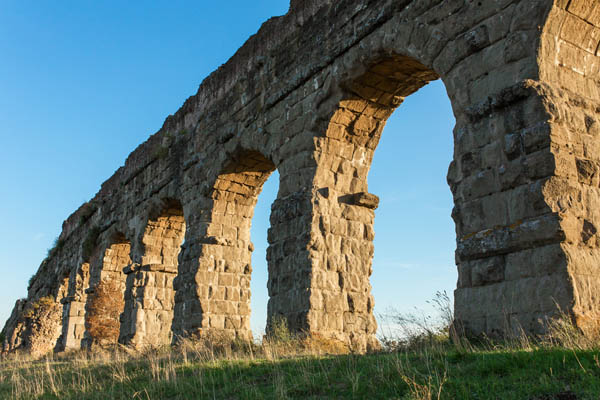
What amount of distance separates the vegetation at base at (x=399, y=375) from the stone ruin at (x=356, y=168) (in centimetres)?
55

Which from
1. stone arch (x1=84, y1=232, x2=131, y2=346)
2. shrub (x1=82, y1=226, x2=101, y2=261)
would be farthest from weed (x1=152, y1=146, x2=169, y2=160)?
shrub (x1=82, y1=226, x2=101, y2=261)

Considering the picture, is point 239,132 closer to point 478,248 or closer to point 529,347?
point 478,248

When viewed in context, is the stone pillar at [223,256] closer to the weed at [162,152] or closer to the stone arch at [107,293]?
the weed at [162,152]

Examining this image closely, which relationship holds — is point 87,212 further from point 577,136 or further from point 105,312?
point 577,136

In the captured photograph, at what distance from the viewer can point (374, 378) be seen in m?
4.09

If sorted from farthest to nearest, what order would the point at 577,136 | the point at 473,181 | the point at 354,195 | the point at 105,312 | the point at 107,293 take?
the point at 107,293, the point at 105,312, the point at 354,195, the point at 473,181, the point at 577,136

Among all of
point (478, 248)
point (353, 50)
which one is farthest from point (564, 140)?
point (353, 50)

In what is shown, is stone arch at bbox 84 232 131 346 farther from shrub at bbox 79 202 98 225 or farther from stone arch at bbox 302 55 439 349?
stone arch at bbox 302 55 439 349

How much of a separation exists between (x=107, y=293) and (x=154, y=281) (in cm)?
391

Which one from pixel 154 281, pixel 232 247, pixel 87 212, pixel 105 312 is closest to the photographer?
pixel 232 247

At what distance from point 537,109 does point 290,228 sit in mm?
4161

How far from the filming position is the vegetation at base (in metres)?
3.36

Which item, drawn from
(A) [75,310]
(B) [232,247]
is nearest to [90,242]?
(A) [75,310]

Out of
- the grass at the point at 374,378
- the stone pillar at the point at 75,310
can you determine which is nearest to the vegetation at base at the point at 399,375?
the grass at the point at 374,378
